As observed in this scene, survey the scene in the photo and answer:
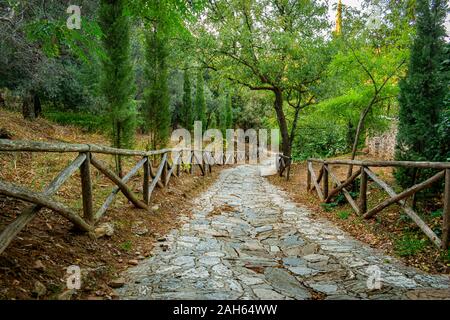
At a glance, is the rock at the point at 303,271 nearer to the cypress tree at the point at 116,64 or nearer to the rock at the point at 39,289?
the rock at the point at 39,289

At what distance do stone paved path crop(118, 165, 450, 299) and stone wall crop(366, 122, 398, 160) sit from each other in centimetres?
965

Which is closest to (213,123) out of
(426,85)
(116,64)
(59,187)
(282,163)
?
(282,163)

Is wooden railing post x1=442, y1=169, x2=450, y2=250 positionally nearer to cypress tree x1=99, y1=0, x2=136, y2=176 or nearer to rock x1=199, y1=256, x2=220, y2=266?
rock x1=199, y1=256, x2=220, y2=266

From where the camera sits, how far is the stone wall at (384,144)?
13683mm

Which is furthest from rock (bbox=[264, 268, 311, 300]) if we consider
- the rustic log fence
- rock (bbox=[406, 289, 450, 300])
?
the rustic log fence

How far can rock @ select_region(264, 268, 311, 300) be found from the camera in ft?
9.67

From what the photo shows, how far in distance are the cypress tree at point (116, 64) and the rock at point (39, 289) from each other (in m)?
4.96

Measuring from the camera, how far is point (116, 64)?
7.57 m

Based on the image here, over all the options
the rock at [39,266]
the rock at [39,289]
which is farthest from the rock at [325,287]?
the rock at [39,266]

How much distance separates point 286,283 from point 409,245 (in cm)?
220
